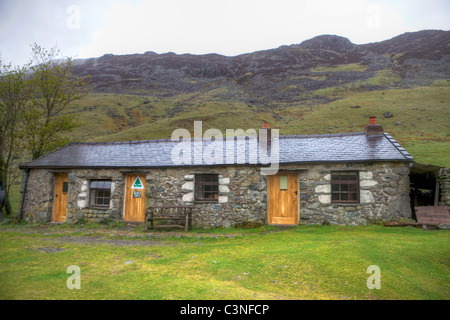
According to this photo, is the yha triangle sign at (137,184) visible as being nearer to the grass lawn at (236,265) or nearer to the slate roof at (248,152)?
the slate roof at (248,152)

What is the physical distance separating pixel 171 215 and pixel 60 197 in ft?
22.2

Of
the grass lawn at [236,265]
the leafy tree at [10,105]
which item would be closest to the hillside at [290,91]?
the grass lawn at [236,265]

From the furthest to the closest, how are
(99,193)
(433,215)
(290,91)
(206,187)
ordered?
(290,91)
(99,193)
(206,187)
(433,215)

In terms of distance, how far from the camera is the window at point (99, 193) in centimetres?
1314

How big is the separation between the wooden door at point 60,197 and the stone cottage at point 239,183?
5cm

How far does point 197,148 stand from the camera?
13914mm

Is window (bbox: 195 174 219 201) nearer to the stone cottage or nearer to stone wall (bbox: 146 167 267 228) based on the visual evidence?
the stone cottage

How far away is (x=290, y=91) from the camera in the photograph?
73188mm

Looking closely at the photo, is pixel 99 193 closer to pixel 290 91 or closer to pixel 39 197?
pixel 39 197

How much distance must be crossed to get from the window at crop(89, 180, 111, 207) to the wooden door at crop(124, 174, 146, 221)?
3.32 ft

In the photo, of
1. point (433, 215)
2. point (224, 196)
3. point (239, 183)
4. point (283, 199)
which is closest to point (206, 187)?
point (224, 196)

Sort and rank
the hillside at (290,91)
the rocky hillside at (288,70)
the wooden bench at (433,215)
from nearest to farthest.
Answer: the wooden bench at (433,215), the hillside at (290,91), the rocky hillside at (288,70)

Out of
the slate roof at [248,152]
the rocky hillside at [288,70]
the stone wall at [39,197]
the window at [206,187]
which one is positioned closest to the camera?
the slate roof at [248,152]
